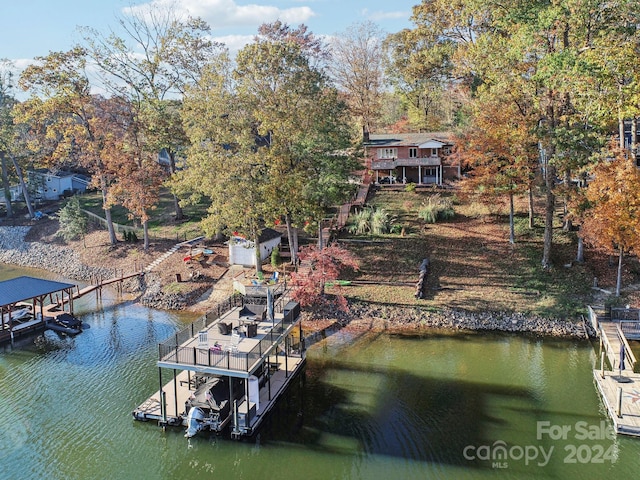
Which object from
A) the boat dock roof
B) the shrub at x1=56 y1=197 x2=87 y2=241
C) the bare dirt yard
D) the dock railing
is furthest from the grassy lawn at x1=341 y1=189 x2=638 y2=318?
the shrub at x1=56 y1=197 x2=87 y2=241

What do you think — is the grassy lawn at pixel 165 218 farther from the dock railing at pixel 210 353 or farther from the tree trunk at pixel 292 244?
the dock railing at pixel 210 353

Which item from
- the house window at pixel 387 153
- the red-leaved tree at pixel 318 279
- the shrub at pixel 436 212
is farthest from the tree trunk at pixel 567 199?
the house window at pixel 387 153

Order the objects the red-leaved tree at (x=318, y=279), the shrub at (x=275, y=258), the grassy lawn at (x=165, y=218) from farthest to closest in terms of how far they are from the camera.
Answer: the grassy lawn at (x=165, y=218)
the shrub at (x=275, y=258)
the red-leaved tree at (x=318, y=279)

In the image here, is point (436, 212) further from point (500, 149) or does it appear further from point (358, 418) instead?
point (358, 418)

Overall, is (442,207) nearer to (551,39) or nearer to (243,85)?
(551,39)

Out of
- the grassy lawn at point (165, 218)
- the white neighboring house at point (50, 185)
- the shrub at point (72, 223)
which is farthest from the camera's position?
the white neighboring house at point (50, 185)

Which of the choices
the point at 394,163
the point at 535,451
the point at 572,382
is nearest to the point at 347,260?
the point at 572,382
